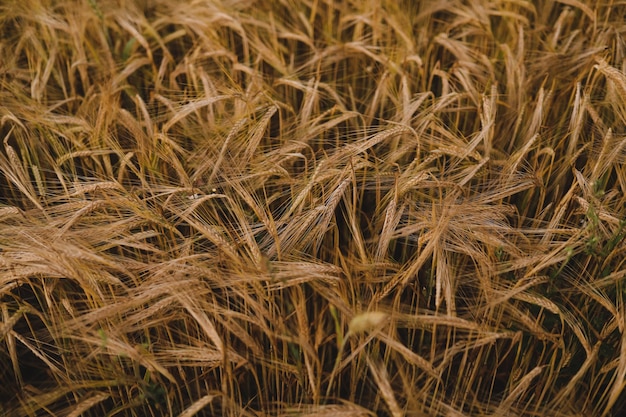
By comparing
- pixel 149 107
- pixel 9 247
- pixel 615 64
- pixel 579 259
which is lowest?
pixel 579 259

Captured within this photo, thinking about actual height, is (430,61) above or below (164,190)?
above

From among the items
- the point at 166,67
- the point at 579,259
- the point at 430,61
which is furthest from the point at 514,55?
the point at 166,67

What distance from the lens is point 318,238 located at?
1350mm

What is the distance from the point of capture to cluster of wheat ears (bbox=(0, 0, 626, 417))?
127 cm

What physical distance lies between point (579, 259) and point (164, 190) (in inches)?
40.9

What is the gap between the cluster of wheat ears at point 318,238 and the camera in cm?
127

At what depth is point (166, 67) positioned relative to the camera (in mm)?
2033

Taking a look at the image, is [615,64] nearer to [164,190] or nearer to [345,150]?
[345,150]

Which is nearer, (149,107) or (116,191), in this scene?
(116,191)

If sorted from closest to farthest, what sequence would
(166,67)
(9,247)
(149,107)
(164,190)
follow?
(9,247)
(164,190)
(149,107)
(166,67)

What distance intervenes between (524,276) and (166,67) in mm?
1347

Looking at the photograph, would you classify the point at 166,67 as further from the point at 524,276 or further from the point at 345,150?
the point at 524,276

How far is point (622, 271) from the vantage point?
1332 mm

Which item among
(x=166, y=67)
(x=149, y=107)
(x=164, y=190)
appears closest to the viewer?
(x=164, y=190)
